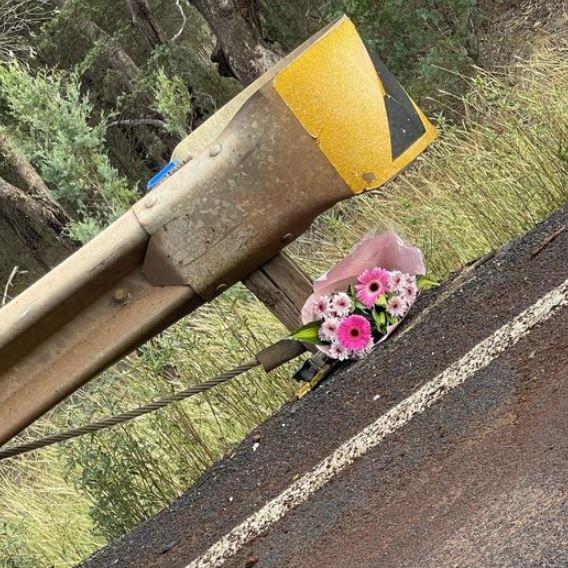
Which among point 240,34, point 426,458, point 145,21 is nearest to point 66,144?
point 240,34

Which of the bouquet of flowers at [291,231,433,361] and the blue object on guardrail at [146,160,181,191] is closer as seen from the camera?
the blue object on guardrail at [146,160,181,191]

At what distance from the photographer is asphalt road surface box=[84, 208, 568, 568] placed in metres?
2.32

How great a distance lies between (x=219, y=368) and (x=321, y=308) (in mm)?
1494

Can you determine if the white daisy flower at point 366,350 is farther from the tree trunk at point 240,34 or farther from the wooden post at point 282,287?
the tree trunk at point 240,34

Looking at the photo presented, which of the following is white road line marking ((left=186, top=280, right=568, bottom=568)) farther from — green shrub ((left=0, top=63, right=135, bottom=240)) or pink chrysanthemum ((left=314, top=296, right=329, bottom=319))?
green shrub ((left=0, top=63, right=135, bottom=240))

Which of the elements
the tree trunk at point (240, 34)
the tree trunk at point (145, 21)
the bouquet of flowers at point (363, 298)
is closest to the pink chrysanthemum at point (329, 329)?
the bouquet of flowers at point (363, 298)

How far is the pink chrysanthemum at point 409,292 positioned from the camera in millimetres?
3496

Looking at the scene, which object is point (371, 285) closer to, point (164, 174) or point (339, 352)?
point (339, 352)

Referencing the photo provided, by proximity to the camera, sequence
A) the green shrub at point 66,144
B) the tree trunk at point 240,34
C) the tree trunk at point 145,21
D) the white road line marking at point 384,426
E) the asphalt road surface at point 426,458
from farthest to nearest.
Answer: the tree trunk at point 145,21 → the tree trunk at point 240,34 → the green shrub at point 66,144 → the white road line marking at point 384,426 → the asphalt road surface at point 426,458

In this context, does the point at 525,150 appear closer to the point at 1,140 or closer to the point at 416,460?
the point at 416,460

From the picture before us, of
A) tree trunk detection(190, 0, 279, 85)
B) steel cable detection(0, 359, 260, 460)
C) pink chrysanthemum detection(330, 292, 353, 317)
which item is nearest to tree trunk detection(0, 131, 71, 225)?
tree trunk detection(190, 0, 279, 85)

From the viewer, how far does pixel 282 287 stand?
11.3 ft

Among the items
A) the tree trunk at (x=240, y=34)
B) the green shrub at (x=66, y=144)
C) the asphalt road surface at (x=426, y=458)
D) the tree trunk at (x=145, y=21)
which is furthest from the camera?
the tree trunk at (x=145, y=21)

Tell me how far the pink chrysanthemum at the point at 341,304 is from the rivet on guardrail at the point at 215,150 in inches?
27.6
